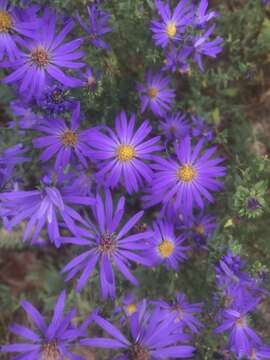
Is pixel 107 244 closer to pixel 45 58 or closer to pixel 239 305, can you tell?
pixel 239 305

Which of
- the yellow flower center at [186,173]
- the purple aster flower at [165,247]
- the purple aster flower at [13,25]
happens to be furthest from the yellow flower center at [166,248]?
the purple aster flower at [13,25]

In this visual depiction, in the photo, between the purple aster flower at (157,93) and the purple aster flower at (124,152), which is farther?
the purple aster flower at (157,93)

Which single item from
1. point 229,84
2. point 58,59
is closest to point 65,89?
point 58,59

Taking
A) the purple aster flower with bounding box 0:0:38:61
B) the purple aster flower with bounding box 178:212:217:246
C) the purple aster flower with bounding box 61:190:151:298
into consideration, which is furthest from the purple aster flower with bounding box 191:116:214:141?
the purple aster flower with bounding box 0:0:38:61

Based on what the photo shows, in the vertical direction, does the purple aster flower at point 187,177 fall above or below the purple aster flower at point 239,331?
above

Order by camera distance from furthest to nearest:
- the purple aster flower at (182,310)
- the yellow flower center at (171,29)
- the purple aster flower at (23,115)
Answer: the purple aster flower at (23,115)
the yellow flower center at (171,29)
the purple aster flower at (182,310)

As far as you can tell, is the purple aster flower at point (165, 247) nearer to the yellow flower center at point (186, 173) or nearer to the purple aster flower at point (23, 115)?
the yellow flower center at point (186, 173)

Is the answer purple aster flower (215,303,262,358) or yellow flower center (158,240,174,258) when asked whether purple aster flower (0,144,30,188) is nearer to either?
yellow flower center (158,240,174,258)
